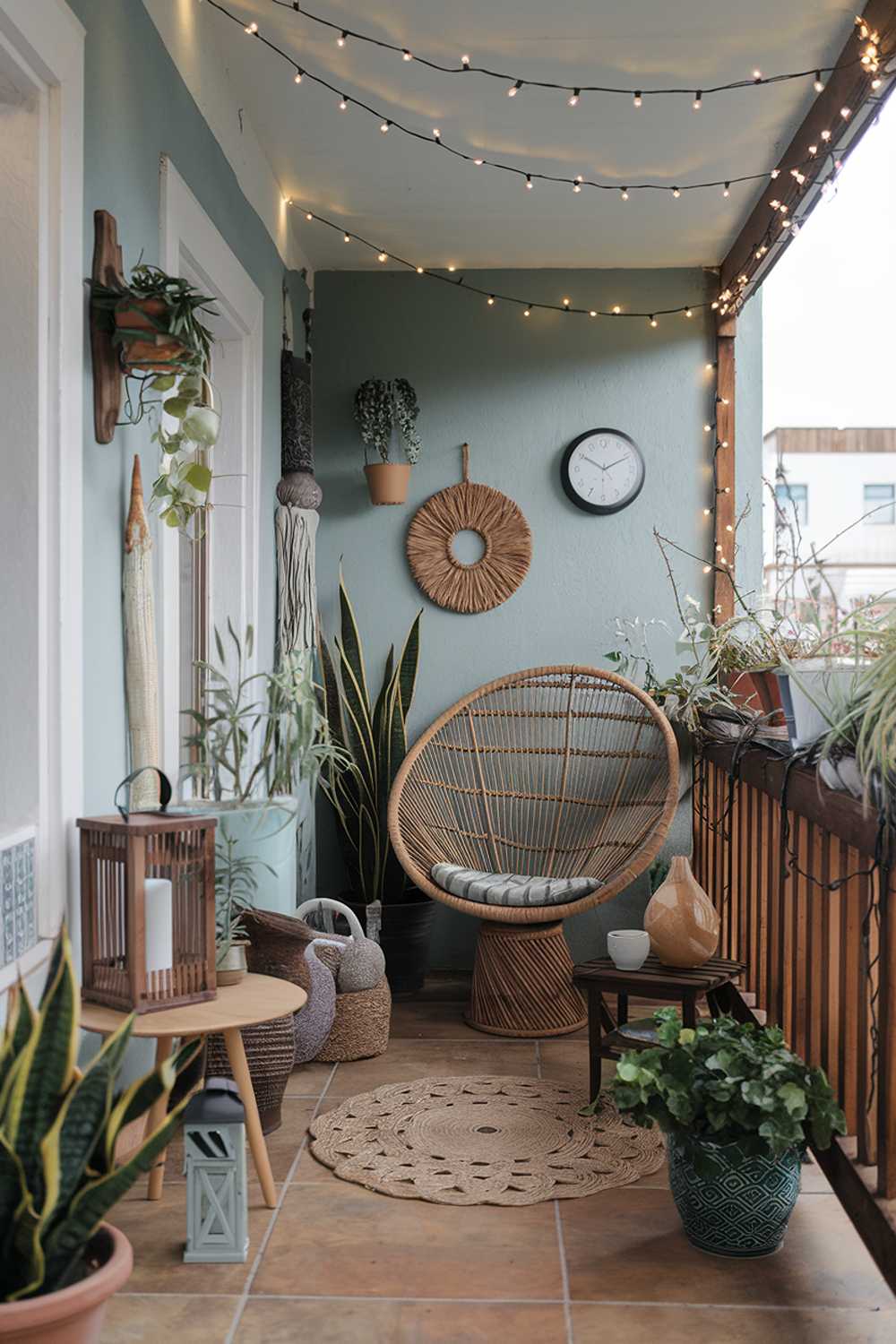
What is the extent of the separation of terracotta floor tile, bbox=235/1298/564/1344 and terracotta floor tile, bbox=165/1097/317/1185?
0.61 metres

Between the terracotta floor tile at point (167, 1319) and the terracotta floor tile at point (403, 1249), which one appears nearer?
the terracotta floor tile at point (167, 1319)

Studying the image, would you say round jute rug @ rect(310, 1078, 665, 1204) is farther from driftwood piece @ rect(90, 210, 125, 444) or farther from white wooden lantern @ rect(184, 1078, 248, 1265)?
driftwood piece @ rect(90, 210, 125, 444)

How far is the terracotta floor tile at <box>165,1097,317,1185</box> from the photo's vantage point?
2795 millimetres

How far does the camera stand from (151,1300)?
7.18ft

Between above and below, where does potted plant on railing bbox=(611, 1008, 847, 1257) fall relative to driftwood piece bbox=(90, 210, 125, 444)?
below

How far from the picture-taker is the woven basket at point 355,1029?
3.61 meters

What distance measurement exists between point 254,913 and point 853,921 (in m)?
1.39

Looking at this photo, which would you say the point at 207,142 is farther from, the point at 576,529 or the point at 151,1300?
the point at 151,1300

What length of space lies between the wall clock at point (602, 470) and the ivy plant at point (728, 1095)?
2749mm

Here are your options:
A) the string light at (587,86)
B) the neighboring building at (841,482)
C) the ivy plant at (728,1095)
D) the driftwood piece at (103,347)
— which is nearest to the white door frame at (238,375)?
the driftwood piece at (103,347)

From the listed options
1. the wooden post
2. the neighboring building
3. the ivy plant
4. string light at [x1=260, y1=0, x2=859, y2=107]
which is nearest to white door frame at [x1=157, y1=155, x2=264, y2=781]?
string light at [x1=260, y1=0, x2=859, y2=107]

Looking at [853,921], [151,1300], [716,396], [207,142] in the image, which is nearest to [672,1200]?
[853,921]

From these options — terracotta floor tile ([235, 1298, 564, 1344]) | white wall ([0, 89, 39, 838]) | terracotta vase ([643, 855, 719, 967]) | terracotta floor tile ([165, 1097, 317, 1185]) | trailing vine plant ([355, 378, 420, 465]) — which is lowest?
terracotta floor tile ([165, 1097, 317, 1185])

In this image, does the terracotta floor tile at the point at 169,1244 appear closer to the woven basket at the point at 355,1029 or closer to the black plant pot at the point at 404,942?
the woven basket at the point at 355,1029
